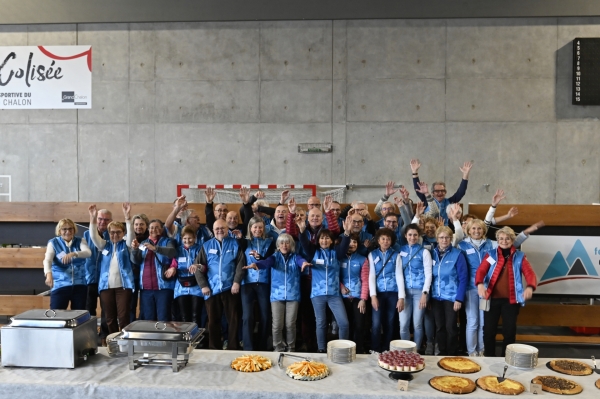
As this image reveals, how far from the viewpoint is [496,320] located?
15.8ft

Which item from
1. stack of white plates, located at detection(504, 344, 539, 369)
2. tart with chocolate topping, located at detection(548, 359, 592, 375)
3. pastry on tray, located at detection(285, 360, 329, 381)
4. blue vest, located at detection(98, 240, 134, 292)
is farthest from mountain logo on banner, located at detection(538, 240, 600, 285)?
blue vest, located at detection(98, 240, 134, 292)

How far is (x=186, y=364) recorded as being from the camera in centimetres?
303

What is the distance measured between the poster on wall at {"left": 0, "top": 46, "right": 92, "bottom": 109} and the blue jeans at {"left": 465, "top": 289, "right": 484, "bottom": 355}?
8.40m

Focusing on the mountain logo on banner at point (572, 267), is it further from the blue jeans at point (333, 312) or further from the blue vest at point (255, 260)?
the blue vest at point (255, 260)

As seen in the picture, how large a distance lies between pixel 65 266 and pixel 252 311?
2.22m

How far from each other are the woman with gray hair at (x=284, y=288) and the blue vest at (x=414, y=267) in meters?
1.12

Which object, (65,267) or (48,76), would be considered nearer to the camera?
(65,267)

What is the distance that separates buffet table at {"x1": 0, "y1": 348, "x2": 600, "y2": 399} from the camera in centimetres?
264

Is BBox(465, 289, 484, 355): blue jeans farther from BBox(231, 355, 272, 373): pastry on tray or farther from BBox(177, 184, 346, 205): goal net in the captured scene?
BBox(177, 184, 346, 205): goal net

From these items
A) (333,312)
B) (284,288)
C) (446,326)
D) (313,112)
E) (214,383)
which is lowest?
(446,326)

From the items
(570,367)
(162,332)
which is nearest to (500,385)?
(570,367)

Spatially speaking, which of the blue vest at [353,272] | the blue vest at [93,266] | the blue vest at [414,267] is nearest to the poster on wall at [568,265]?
the blue vest at [414,267]

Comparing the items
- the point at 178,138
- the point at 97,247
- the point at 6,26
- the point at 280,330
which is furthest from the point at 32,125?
the point at 280,330

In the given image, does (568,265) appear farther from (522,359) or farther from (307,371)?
(307,371)
